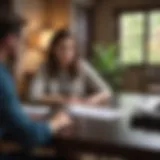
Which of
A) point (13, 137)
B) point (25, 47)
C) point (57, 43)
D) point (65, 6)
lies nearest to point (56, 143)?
point (13, 137)

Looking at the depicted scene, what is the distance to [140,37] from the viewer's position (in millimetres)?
4461

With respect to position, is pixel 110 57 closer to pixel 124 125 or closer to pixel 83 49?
pixel 83 49

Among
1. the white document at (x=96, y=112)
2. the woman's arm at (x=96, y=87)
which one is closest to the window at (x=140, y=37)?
the woman's arm at (x=96, y=87)

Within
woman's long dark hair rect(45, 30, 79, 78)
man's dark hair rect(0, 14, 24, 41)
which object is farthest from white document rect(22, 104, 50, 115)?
woman's long dark hair rect(45, 30, 79, 78)

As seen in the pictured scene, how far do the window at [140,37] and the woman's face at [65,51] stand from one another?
211 cm

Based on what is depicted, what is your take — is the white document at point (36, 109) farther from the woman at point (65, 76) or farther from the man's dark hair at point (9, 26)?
the woman at point (65, 76)

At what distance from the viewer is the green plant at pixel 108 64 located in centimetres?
407

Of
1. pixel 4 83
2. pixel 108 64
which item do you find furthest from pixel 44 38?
pixel 4 83

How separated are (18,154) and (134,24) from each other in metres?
3.33

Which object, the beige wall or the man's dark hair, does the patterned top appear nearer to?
the man's dark hair

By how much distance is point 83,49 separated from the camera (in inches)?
176

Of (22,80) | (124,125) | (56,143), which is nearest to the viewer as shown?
(56,143)

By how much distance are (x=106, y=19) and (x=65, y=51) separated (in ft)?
7.37

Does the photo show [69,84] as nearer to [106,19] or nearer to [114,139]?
[114,139]
